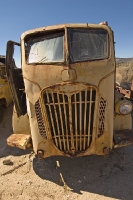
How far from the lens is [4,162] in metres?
4.51

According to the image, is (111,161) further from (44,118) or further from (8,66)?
(8,66)

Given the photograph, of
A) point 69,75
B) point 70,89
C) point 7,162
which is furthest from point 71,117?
point 7,162

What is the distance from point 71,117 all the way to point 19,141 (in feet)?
4.24

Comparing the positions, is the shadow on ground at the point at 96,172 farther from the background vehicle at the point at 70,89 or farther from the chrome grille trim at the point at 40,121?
the chrome grille trim at the point at 40,121

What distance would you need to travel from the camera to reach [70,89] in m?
3.14

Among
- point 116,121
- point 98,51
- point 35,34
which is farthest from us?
point 116,121

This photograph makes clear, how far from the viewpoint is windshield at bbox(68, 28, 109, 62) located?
3422mm

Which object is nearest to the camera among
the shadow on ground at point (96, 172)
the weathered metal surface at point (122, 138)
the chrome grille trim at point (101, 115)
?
the chrome grille trim at point (101, 115)

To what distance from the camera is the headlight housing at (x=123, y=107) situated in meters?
3.87

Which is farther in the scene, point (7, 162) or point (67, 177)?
point (7, 162)

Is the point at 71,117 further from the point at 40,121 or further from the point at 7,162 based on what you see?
the point at 7,162

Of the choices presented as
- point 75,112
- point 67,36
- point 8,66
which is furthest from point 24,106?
point 67,36

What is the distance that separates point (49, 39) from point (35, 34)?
1.15 ft

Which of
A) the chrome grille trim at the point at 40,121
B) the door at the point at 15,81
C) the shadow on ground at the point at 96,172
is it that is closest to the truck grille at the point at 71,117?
the chrome grille trim at the point at 40,121
